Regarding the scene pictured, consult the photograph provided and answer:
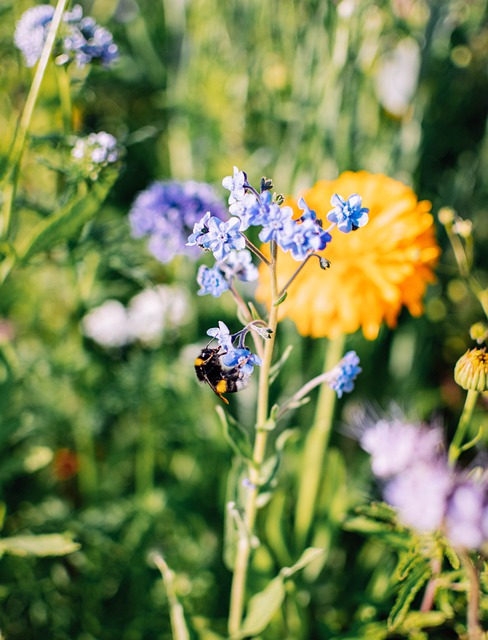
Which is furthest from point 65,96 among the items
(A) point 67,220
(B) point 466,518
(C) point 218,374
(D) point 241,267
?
(B) point 466,518

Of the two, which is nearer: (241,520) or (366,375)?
(241,520)

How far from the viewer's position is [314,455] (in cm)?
115

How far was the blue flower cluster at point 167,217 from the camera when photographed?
1.06 metres

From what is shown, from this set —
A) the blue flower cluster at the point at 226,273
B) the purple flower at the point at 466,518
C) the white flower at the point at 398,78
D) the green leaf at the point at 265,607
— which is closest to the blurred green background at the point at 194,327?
the white flower at the point at 398,78

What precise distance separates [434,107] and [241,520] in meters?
1.34

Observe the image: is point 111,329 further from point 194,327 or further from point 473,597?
point 473,597

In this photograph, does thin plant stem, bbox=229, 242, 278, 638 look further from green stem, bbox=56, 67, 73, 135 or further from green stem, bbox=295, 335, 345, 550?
green stem, bbox=56, 67, 73, 135

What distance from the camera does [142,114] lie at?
6.50 feet

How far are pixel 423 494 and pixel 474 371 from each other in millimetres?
157

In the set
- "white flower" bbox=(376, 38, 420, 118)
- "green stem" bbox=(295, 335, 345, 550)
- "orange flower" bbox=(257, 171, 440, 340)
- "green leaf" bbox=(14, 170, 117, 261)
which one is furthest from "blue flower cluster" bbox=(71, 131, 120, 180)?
"white flower" bbox=(376, 38, 420, 118)

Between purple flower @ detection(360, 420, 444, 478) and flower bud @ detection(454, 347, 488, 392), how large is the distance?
0.10 m

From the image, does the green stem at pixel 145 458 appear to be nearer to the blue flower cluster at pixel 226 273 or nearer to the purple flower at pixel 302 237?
the blue flower cluster at pixel 226 273

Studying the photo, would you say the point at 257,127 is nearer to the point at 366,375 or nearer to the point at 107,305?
the point at 107,305

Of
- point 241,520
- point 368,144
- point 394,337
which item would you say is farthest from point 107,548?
point 368,144
